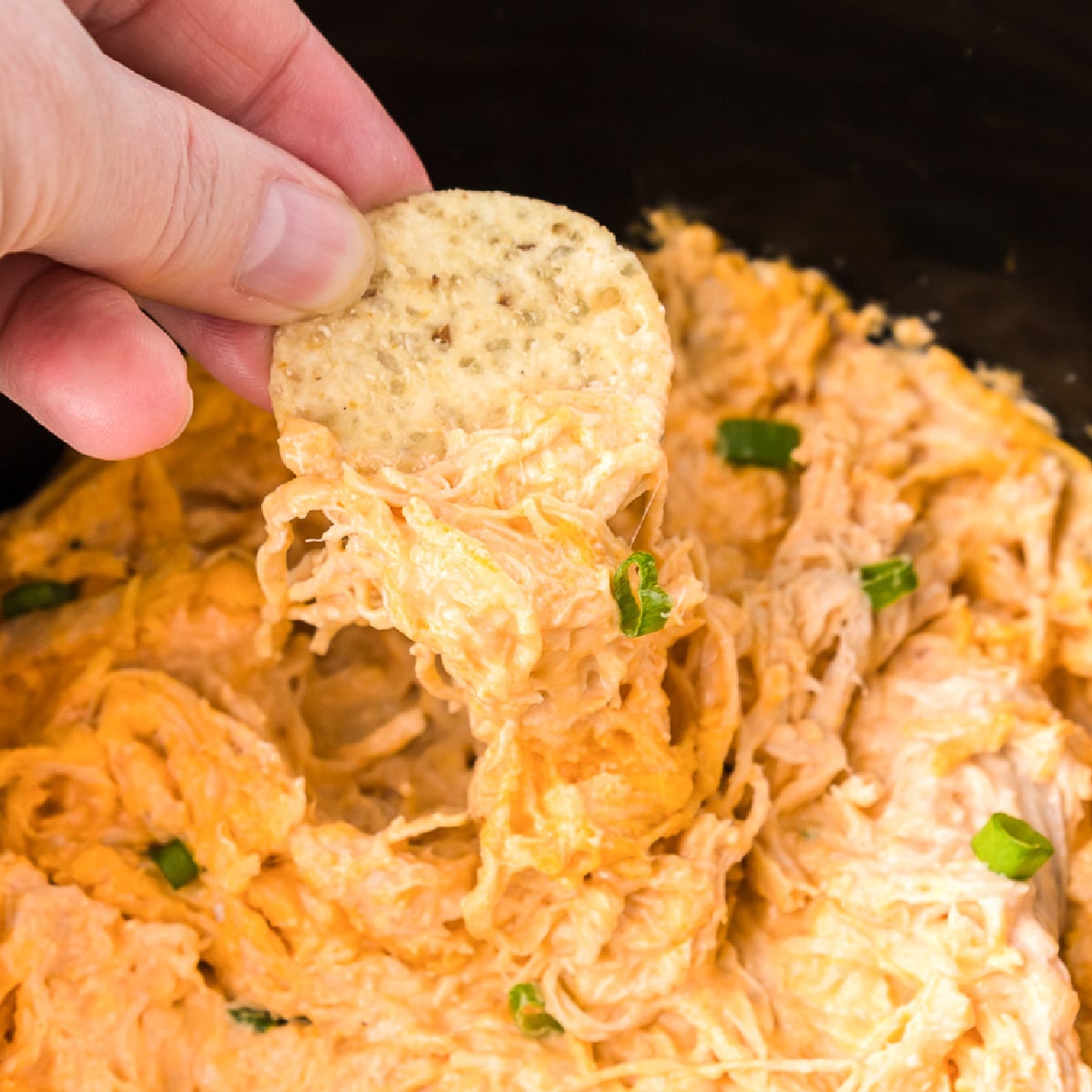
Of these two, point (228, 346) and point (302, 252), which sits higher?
point (302, 252)

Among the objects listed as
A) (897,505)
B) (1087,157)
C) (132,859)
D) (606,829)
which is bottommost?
(132,859)

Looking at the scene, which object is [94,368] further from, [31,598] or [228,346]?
[31,598]

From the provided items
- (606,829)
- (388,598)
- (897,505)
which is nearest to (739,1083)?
(606,829)

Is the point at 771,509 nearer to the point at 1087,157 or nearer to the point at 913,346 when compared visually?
the point at 913,346

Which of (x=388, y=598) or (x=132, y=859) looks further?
(x=132, y=859)

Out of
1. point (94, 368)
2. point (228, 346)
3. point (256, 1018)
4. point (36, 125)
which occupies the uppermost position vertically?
point (36, 125)

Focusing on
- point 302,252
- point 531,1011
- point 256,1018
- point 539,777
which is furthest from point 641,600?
point 256,1018
